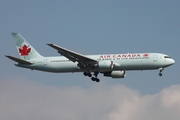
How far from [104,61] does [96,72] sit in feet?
16.8

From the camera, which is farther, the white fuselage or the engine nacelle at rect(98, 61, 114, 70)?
the engine nacelle at rect(98, 61, 114, 70)

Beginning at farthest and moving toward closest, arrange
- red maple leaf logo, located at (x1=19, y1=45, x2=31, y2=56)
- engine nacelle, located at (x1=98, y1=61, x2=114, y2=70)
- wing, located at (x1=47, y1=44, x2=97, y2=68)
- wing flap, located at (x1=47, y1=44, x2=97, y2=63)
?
red maple leaf logo, located at (x1=19, y1=45, x2=31, y2=56) → engine nacelle, located at (x1=98, y1=61, x2=114, y2=70) → wing, located at (x1=47, y1=44, x2=97, y2=68) → wing flap, located at (x1=47, y1=44, x2=97, y2=63)

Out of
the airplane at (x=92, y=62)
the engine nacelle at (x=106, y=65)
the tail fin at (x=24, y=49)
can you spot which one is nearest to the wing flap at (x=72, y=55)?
the airplane at (x=92, y=62)

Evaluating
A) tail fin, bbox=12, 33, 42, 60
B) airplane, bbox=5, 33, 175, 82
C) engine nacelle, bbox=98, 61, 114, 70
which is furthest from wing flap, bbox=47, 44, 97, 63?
tail fin, bbox=12, 33, 42, 60

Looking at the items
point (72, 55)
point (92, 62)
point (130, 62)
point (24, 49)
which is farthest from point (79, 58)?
point (24, 49)

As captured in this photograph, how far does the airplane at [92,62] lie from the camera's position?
257 feet

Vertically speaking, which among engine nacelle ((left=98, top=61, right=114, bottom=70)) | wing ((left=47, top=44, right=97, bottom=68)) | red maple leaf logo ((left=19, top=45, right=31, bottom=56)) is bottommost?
engine nacelle ((left=98, top=61, right=114, bottom=70))

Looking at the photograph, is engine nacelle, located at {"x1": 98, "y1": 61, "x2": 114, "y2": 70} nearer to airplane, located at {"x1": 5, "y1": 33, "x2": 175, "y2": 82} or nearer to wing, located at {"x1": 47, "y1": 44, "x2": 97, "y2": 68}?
airplane, located at {"x1": 5, "y1": 33, "x2": 175, "y2": 82}

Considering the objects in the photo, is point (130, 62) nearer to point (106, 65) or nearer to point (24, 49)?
point (106, 65)

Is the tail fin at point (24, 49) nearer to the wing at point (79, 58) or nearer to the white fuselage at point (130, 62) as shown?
the white fuselage at point (130, 62)

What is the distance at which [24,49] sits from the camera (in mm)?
88438

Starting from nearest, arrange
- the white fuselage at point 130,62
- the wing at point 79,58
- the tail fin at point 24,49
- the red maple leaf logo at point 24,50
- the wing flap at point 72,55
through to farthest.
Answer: the wing flap at point 72,55 < the white fuselage at point 130,62 < the wing at point 79,58 < the tail fin at point 24,49 < the red maple leaf logo at point 24,50

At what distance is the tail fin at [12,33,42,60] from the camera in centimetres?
8712

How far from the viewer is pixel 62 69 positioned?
82750mm
